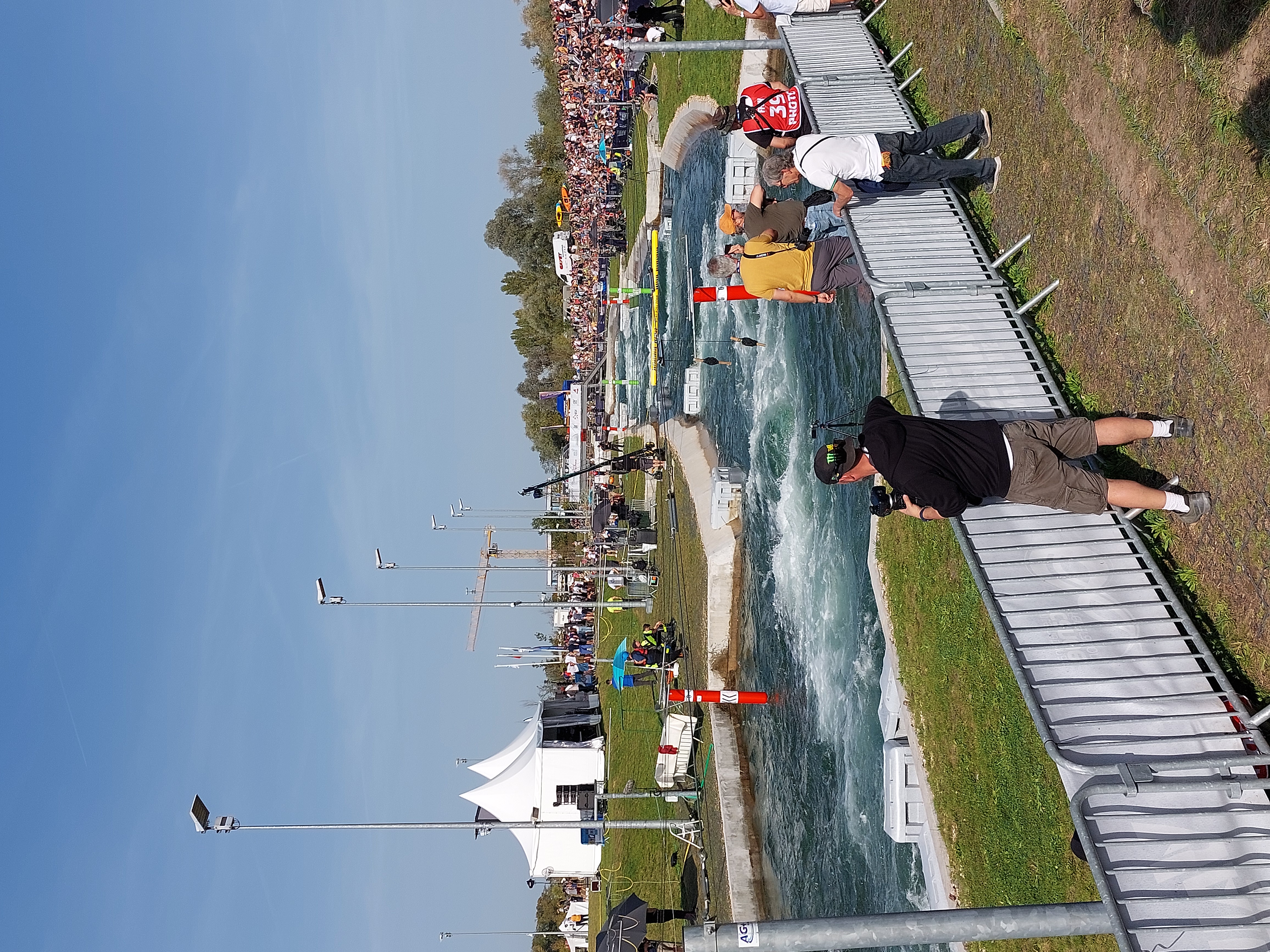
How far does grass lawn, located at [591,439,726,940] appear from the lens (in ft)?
63.4

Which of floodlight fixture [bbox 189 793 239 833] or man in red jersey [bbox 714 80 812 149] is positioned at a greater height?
man in red jersey [bbox 714 80 812 149]

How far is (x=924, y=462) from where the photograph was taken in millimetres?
7598

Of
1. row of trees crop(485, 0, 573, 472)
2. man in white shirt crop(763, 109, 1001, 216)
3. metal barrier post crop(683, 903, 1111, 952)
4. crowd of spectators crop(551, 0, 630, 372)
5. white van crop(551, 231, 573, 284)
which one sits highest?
row of trees crop(485, 0, 573, 472)

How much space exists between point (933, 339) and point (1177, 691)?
166 inches

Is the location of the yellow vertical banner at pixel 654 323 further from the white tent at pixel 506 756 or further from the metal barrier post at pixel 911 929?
the metal barrier post at pixel 911 929

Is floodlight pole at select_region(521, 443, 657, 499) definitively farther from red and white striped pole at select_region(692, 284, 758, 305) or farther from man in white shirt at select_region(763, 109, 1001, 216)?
man in white shirt at select_region(763, 109, 1001, 216)

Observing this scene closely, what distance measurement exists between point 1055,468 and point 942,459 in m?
0.96

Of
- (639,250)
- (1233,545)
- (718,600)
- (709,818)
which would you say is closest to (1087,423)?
(1233,545)

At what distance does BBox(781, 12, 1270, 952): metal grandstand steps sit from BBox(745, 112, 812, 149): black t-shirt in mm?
2242

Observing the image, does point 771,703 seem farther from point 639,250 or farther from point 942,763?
point 639,250

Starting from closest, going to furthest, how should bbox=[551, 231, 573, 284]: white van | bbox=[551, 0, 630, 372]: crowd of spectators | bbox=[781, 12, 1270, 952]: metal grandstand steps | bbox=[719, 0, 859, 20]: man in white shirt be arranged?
bbox=[781, 12, 1270, 952]: metal grandstand steps → bbox=[719, 0, 859, 20]: man in white shirt → bbox=[551, 0, 630, 372]: crowd of spectators → bbox=[551, 231, 573, 284]: white van

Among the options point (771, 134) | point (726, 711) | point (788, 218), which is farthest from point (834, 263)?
point (726, 711)

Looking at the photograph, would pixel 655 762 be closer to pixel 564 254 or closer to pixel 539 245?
pixel 564 254

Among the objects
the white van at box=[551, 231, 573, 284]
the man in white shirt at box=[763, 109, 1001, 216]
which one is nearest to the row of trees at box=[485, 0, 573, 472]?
the white van at box=[551, 231, 573, 284]
